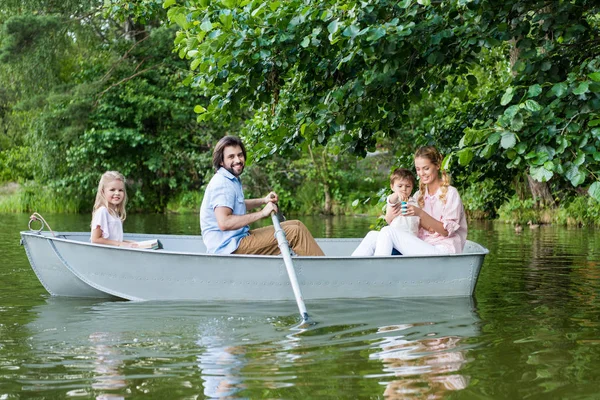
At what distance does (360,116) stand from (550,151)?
7.22 ft

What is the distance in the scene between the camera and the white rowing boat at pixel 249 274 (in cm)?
607

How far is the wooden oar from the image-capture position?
216 inches

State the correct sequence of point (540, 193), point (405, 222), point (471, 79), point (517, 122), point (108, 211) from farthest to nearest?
point (540, 193)
point (108, 211)
point (471, 79)
point (405, 222)
point (517, 122)

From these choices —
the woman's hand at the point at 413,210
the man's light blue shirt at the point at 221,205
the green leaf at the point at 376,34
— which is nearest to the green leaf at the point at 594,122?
the green leaf at the point at 376,34

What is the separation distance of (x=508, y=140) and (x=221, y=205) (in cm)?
251

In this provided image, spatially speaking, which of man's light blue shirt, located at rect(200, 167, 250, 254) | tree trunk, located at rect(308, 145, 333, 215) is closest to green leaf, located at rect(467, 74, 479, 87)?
man's light blue shirt, located at rect(200, 167, 250, 254)

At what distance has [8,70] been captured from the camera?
2108 cm

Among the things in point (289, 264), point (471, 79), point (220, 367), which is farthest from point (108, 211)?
point (471, 79)

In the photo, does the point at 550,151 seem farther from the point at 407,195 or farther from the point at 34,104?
the point at 34,104

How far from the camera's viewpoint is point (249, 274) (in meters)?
6.14

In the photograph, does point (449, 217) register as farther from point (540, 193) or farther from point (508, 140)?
point (540, 193)

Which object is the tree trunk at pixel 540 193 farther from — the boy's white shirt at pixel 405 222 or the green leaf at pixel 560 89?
the green leaf at pixel 560 89

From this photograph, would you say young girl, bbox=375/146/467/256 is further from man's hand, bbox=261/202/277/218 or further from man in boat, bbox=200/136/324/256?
man's hand, bbox=261/202/277/218

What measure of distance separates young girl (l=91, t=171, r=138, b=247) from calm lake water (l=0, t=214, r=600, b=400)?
51 cm
